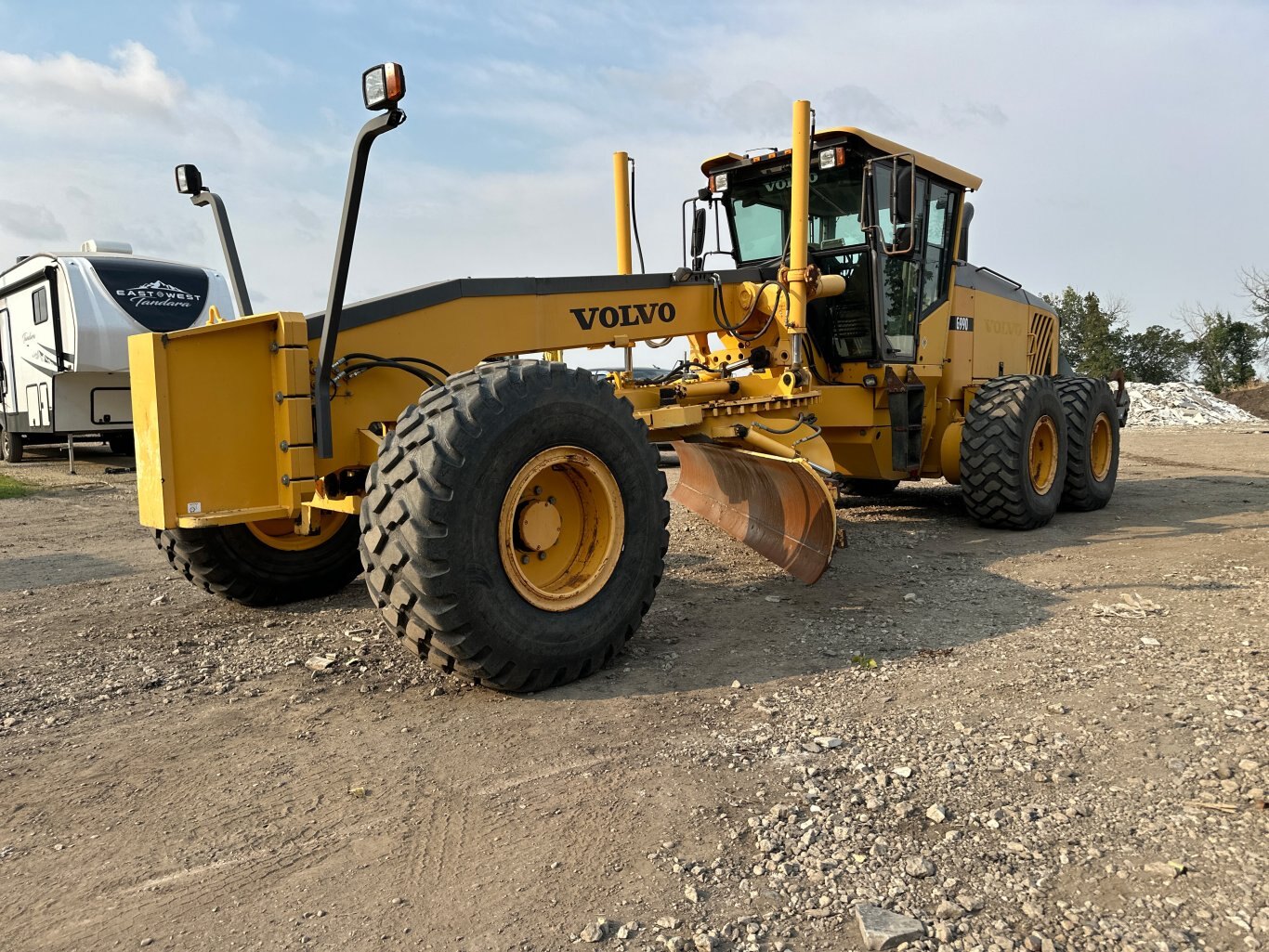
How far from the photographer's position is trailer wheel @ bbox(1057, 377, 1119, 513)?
831 centimetres

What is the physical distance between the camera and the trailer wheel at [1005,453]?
7.27m

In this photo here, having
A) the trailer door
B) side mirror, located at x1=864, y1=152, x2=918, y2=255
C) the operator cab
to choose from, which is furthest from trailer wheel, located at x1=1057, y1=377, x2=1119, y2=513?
the trailer door

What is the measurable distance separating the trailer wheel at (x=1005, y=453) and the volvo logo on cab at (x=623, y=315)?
9.30 ft

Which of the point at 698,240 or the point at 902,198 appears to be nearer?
the point at 902,198

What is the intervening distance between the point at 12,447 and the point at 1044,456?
15724 mm

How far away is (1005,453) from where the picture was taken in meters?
7.24

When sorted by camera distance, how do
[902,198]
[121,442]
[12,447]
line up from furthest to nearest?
1. [12,447]
2. [121,442]
3. [902,198]

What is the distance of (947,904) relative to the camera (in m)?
2.30

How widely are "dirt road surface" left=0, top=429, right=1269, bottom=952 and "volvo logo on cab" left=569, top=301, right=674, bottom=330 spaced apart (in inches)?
68.6

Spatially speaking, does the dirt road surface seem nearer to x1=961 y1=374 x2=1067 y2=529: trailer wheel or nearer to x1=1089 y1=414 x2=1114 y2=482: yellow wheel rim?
x1=961 y1=374 x2=1067 y2=529: trailer wheel

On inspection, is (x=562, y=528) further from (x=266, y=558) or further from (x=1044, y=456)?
(x=1044, y=456)

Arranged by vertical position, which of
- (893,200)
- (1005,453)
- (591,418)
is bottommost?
(1005,453)

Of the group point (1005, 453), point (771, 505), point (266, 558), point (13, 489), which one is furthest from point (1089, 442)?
point (13, 489)

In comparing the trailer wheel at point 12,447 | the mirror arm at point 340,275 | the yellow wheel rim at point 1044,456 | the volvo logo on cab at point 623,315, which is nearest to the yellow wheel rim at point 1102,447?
the yellow wheel rim at point 1044,456
